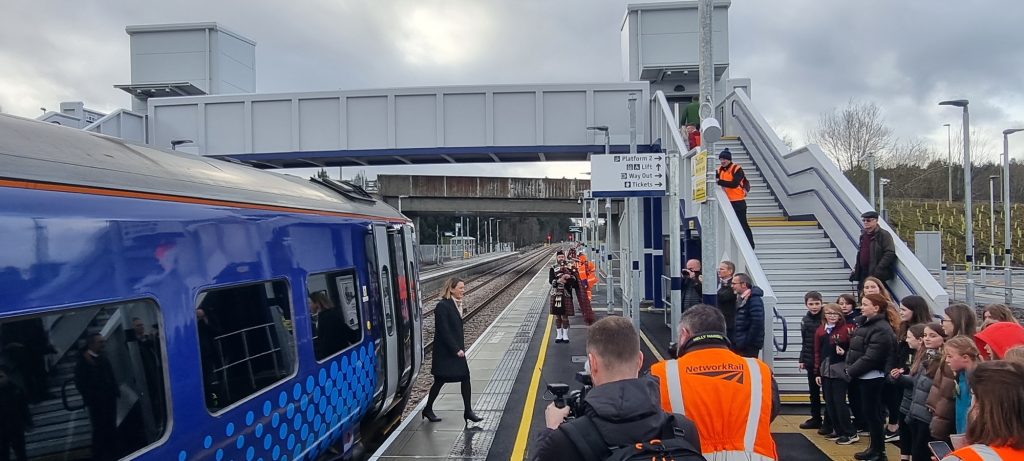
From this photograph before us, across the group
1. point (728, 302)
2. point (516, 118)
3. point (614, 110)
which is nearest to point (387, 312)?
point (728, 302)

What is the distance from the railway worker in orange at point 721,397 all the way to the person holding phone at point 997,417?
30.8 inches

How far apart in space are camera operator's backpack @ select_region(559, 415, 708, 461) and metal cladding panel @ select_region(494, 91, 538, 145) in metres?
16.0

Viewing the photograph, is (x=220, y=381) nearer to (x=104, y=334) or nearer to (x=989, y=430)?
(x=104, y=334)

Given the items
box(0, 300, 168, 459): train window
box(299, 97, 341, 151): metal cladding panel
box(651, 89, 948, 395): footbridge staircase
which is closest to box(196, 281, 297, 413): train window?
box(0, 300, 168, 459): train window

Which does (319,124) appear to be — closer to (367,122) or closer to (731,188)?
(367,122)

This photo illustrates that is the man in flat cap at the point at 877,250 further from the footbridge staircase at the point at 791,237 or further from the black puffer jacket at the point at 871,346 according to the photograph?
the black puffer jacket at the point at 871,346

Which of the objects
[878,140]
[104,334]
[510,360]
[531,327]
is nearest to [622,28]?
[531,327]

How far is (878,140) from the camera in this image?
127 ft

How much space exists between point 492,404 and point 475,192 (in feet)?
128

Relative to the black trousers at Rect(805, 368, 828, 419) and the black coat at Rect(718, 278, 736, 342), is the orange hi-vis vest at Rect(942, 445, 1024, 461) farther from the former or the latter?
the black coat at Rect(718, 278, 736, 342)

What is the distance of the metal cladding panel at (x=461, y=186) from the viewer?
4653cm

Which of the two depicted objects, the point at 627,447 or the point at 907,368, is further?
the point at 907,368

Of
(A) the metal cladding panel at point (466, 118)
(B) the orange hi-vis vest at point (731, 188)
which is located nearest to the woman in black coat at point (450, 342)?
(B) the orange hi-vis vest at point (731, 188)

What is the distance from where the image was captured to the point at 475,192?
47.2 m
